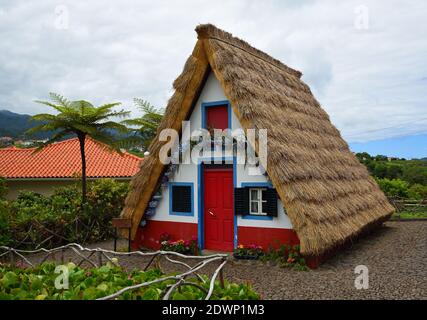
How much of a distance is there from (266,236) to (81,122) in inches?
284

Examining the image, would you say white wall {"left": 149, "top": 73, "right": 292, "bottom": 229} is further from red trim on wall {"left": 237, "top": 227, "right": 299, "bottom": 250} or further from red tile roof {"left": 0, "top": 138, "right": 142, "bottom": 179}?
red tile roof {"left": 0, "top": 138, "right": 142, "bottom": 179}

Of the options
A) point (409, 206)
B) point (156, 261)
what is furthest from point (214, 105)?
point (409, 206)

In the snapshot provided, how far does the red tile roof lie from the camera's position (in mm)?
22917

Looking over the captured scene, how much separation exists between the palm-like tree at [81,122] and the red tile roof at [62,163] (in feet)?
26.4

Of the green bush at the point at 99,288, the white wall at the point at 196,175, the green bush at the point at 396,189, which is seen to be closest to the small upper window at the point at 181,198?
the white wall at the point at 196,175

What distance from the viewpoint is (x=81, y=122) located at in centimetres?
1316

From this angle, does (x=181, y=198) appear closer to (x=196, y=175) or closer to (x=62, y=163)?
(x=196, y=175)

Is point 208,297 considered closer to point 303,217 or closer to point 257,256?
point 303,217

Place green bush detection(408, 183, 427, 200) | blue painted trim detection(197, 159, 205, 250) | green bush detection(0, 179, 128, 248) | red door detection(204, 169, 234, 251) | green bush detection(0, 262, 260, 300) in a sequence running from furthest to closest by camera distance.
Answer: green bush detection(408, 183, 427, 200), green bush detection(0, 179, 128, 248), blue painted trim detection(197, 159, 205, 250), red door detection(204, 169, 234, 251), green bush detection(0, 262, 260, 300)

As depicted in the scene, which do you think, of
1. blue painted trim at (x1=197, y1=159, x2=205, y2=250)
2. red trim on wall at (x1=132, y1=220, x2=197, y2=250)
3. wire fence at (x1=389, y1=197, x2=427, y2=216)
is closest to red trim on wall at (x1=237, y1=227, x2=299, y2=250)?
blue painted trim at (x1=197, y1=159, x2=205, y2=250)

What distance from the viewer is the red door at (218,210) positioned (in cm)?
1033

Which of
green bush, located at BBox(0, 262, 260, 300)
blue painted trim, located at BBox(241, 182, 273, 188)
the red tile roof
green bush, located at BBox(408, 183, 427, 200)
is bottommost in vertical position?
green bush, located at BBox(0, 262, 260, 300)

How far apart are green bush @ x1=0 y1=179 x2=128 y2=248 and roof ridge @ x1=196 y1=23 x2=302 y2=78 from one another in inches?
271

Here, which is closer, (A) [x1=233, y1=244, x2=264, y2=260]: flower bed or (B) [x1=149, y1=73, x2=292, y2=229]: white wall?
(A) [x1=233, y1=244, x2=264, y2=260]: flower bed
